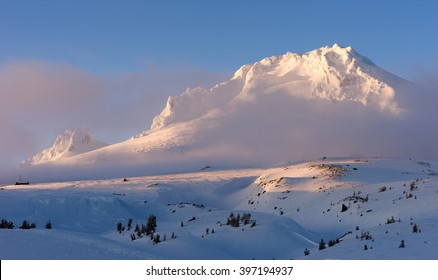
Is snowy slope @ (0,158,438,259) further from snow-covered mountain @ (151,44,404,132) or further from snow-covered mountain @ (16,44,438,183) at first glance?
snow-covered mountain @ (151,44,404,132)

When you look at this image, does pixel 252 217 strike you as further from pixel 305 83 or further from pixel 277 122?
pixel 305 83

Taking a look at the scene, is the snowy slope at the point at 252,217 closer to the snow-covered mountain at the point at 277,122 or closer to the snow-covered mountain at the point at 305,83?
the snow-covered mountain at the point at 277,122

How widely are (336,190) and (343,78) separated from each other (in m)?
78.1

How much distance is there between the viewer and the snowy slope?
12398mm

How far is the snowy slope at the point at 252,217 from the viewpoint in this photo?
40.7 feet

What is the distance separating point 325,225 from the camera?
26.7m

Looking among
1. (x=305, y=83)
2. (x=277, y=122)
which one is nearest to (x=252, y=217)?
(x=277, y=122)

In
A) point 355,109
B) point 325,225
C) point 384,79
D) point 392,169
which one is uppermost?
point 384,79

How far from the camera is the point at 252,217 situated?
22047 mm

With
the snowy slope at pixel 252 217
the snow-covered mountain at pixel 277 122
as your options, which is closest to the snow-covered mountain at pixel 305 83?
the snow-covered mountain at pixel 277 122

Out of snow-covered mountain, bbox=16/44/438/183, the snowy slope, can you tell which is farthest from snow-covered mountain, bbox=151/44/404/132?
the snowy slope

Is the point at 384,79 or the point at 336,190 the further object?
the point at 384,79
